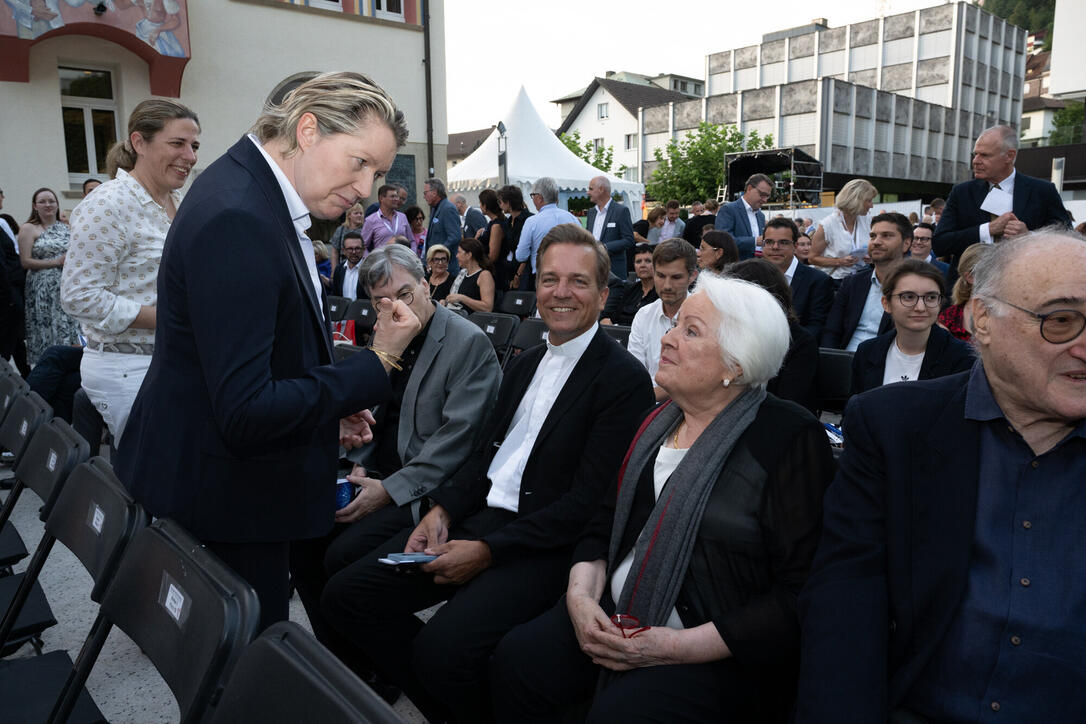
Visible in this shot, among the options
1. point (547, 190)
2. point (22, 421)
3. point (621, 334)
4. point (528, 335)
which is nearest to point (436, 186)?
point (547, 190)

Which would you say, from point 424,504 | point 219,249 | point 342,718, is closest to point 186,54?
point 424,504

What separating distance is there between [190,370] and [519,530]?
1.08m

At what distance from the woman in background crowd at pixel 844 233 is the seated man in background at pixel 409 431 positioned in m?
4.13

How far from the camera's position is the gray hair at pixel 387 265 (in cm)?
270

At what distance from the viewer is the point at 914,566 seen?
1.33 m

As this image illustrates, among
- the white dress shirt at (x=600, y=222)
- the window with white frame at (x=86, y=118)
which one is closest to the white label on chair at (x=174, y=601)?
the white dress shirt at (x=600, y=222)

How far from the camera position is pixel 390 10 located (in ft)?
42.2

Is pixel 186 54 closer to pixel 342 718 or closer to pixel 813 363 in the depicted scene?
pixel 813 363

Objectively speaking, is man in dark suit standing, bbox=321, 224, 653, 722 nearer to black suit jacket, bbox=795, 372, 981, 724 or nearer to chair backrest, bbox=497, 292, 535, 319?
black suit jacket, bbox=795, 372, 981, 724

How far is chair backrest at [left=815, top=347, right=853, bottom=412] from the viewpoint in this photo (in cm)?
341

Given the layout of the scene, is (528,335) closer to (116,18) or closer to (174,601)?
(174,601)

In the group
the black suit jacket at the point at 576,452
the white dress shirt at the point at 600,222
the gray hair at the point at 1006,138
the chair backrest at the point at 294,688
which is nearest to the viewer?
the chair backrest at the point at 294,688

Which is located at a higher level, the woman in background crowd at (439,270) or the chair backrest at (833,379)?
the woman in background crowd at (439,270)

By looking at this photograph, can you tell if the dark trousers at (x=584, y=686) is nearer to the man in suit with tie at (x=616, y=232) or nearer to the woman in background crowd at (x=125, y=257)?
the woman in background crowd at (x=125, y=257)
